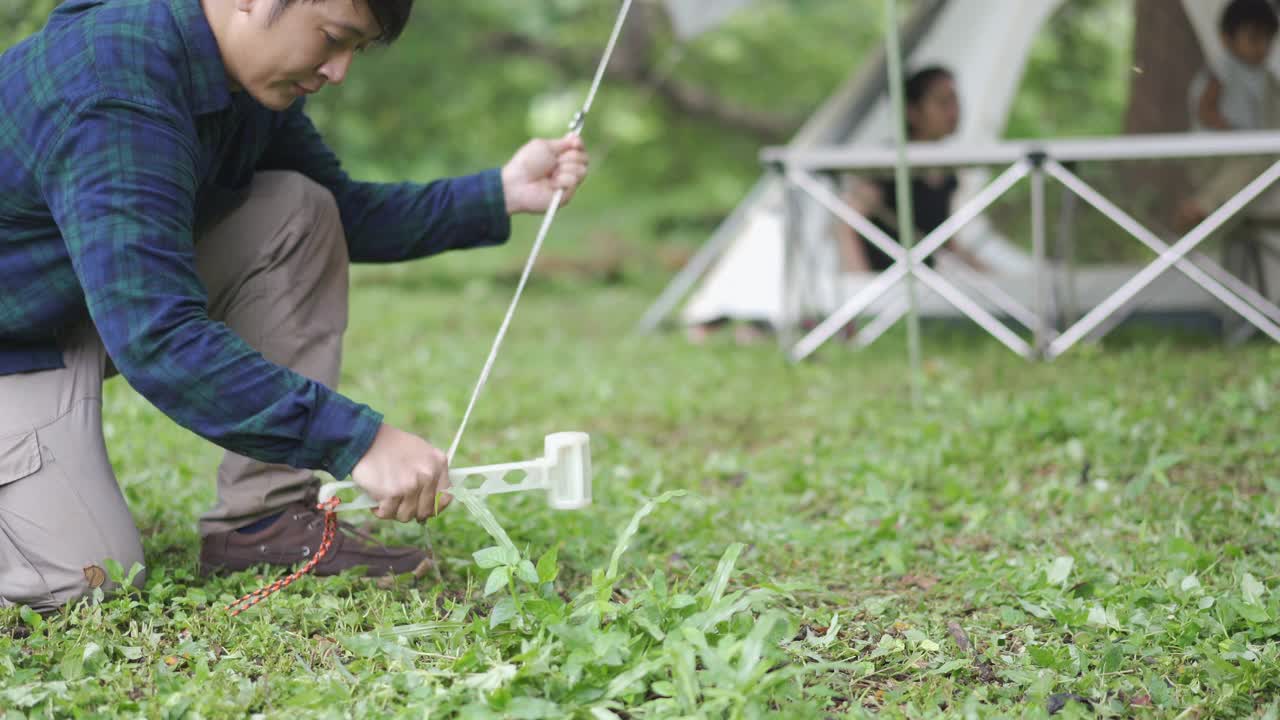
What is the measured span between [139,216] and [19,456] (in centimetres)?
56

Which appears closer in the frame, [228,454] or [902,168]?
[228,454]

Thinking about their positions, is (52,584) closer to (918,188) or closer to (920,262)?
(920,262)

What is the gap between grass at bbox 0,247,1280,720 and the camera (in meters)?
1.63

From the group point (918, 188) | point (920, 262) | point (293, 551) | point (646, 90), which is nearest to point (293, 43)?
point (293, 551)

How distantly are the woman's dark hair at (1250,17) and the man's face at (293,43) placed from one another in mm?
4350

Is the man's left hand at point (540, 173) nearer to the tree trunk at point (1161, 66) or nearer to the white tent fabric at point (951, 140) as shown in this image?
the white tent fabric at point (951, 140)

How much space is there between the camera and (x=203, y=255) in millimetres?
2131

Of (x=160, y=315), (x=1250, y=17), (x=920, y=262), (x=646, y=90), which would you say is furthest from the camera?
(x=646, y=90)

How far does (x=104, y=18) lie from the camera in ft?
5.84

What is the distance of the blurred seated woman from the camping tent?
13 centimetres

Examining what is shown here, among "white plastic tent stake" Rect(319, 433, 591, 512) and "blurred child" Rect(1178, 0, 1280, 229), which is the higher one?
"blurred child" Rect(1178, 0, 1280, 229)

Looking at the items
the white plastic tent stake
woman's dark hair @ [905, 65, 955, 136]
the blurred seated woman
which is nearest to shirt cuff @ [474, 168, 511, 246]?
the white plastic tent stake

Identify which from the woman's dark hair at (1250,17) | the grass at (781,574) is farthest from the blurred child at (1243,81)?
the grass at (781,574)

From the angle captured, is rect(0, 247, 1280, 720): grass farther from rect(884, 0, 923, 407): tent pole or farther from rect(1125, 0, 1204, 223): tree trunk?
rect(1125, 0, 1204, 223): tree trunk
